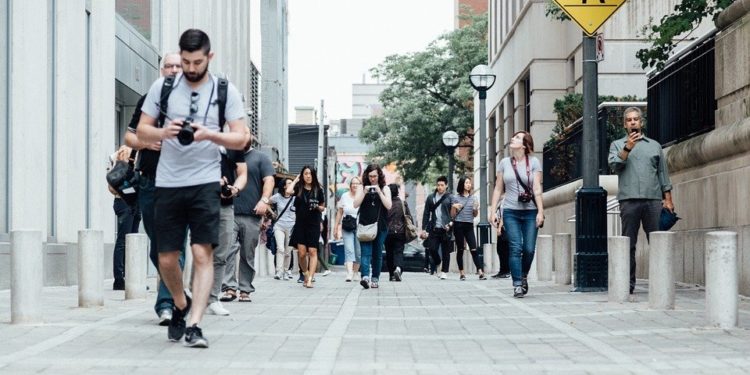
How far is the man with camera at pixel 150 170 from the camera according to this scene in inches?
359

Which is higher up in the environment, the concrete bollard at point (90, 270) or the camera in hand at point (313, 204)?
the camera in hand at point (313, 204)

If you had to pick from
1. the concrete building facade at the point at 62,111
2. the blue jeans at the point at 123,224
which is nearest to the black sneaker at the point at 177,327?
the blue jeans at the point at 123,224

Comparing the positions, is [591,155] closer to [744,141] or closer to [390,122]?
[744,141]

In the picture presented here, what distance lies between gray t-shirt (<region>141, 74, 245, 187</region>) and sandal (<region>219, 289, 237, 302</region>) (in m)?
5.21

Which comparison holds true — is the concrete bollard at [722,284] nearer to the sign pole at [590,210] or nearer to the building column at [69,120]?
the sign pole at [590,210]

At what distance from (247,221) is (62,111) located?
16.0ft

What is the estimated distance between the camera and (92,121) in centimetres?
1973

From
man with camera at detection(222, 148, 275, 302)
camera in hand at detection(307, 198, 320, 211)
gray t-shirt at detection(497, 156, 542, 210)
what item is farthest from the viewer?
camera in hand at detection(307, 198, 320, 211)

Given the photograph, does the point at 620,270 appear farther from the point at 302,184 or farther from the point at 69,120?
the point at 69,120

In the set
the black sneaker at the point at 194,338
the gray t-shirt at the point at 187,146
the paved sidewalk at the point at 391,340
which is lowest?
the paved sidewalk at the point at 391,340

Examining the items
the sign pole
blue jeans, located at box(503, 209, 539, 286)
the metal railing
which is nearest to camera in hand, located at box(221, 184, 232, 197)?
blue jeans, located at box(503, 209, 539, 286)

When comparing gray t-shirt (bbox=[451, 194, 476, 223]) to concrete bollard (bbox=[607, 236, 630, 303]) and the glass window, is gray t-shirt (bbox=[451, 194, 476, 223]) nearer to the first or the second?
the glass window

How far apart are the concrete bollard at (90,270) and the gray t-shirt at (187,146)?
11.0 ft

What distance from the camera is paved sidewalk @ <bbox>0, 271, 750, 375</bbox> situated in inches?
292
